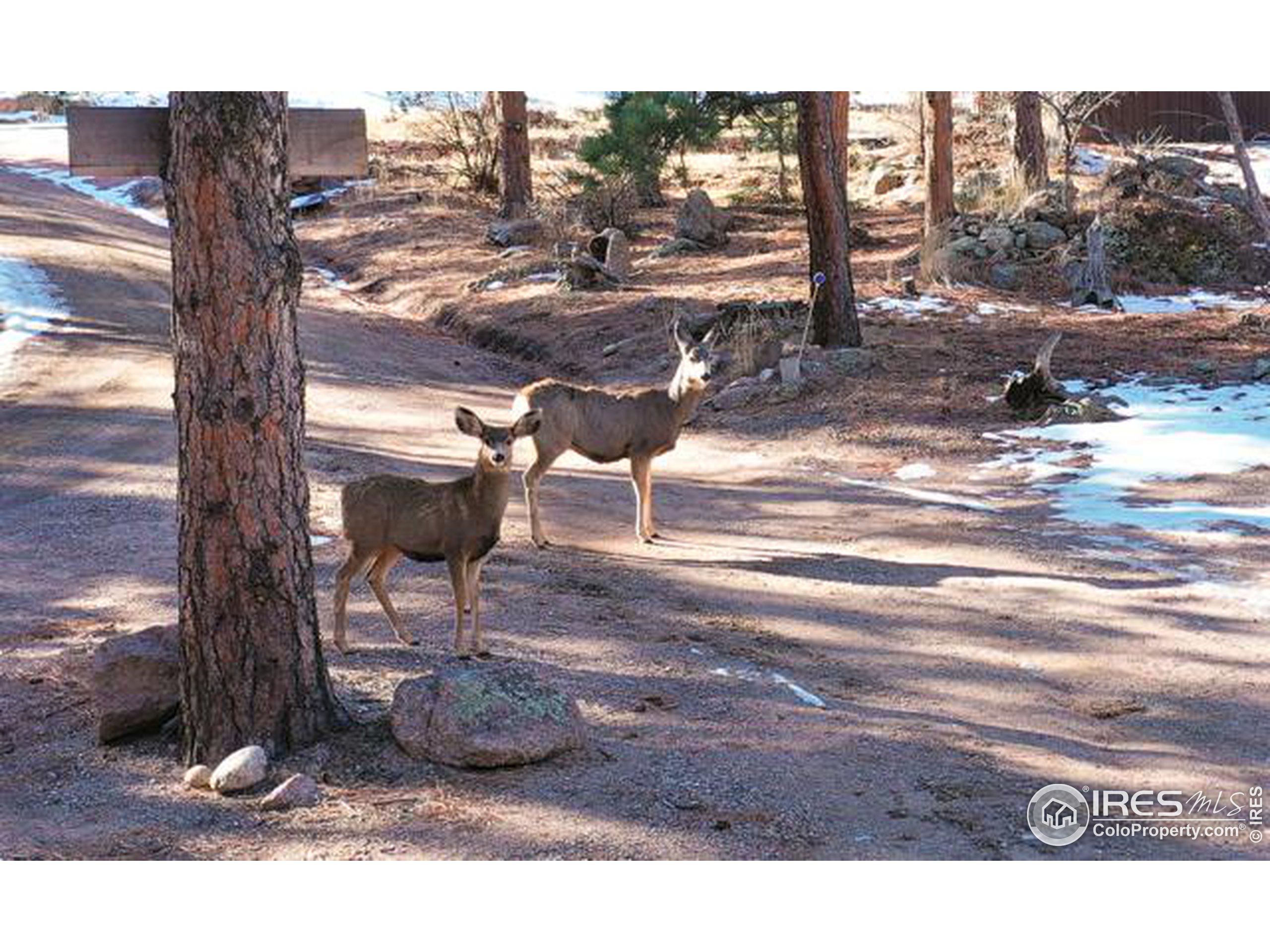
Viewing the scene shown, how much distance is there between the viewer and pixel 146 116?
7531mm

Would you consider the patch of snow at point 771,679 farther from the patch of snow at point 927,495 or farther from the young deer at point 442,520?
the patch of snow at point 927,495

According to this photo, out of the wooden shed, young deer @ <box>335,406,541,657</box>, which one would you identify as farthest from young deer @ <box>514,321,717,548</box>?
the wooden shed

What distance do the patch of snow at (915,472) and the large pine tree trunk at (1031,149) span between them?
13.9 m

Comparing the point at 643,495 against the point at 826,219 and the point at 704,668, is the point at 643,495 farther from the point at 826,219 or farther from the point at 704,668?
the point at 826,219

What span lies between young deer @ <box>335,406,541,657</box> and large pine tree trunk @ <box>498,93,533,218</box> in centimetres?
2557

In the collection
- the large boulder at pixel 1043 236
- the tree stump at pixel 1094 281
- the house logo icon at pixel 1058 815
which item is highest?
the large boulder at pixel 1043 236

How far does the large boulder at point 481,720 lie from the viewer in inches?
307

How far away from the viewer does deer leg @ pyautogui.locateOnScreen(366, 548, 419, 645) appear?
9828 mm

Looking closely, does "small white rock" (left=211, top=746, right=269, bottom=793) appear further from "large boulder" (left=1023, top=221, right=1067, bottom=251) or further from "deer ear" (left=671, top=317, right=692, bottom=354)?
"large boulder" (left=1023, top=221, right=1067, bottom=251)

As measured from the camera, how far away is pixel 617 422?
14.0 m

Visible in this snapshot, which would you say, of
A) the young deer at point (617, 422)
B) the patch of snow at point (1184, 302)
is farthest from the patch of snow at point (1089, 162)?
the young deer at point (617, 422)

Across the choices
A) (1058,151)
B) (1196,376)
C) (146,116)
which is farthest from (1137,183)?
(146,116)

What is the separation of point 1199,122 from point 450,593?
3436 centimetres

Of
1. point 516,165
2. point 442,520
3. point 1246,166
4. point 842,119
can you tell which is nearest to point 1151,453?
point 1246,166
